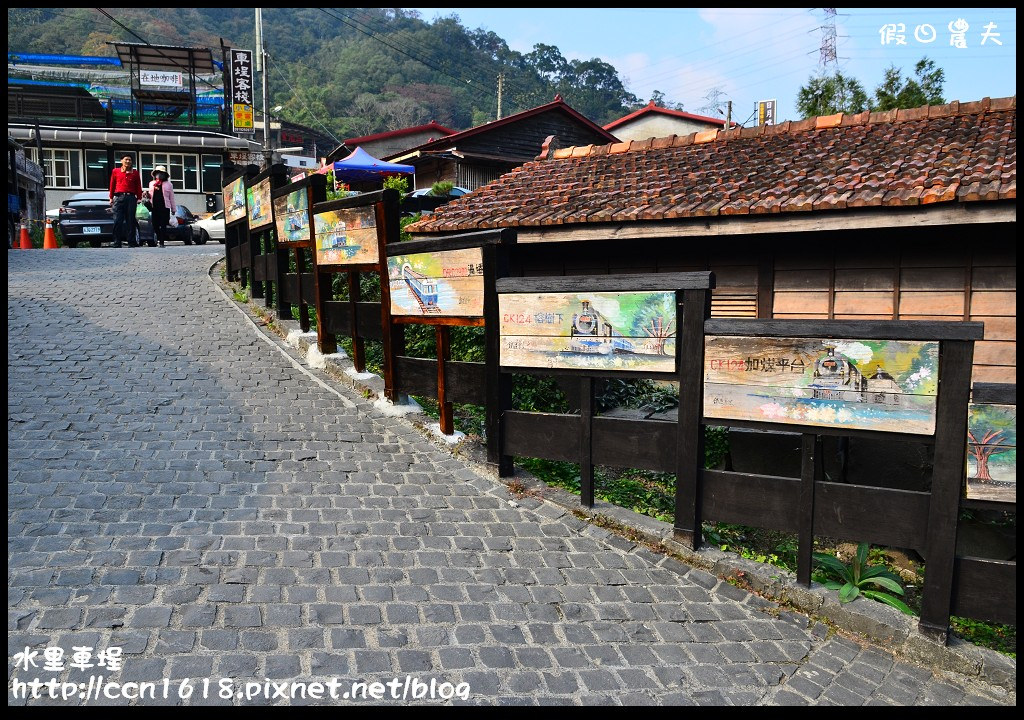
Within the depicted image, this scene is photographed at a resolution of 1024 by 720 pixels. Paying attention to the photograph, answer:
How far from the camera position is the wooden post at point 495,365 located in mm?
5684

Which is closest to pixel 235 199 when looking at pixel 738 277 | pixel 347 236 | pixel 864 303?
pixel 347 236

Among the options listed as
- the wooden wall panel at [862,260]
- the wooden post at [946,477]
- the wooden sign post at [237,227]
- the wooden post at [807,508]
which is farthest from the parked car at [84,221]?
the wooden post at [946,477]

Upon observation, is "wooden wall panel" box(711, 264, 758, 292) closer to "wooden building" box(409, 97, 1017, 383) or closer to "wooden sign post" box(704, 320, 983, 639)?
"wooden building" box(409, 97, 1017, 383)

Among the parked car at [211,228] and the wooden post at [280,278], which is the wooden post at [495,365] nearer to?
the wooden post at [280,278]

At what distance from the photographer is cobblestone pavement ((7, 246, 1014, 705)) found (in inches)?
131

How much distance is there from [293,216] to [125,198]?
10.2m

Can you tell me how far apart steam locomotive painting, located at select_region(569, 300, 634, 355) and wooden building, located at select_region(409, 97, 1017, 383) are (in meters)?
4.43

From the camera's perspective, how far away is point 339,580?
4.02 m

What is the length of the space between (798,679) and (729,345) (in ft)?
6.13

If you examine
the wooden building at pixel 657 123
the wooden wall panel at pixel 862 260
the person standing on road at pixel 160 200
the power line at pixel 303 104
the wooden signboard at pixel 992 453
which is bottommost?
the wooden signboard at pixel 992 453

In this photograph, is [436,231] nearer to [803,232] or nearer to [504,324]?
[803,232]

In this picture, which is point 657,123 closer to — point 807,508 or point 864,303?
point 864,303

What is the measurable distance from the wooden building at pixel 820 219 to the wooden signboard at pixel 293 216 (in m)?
2.61

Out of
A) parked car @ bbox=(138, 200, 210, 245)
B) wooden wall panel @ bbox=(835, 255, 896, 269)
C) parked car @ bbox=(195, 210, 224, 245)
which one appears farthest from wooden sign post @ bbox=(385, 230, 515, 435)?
parked car @ bbox=(195, 210, 224, 245)
